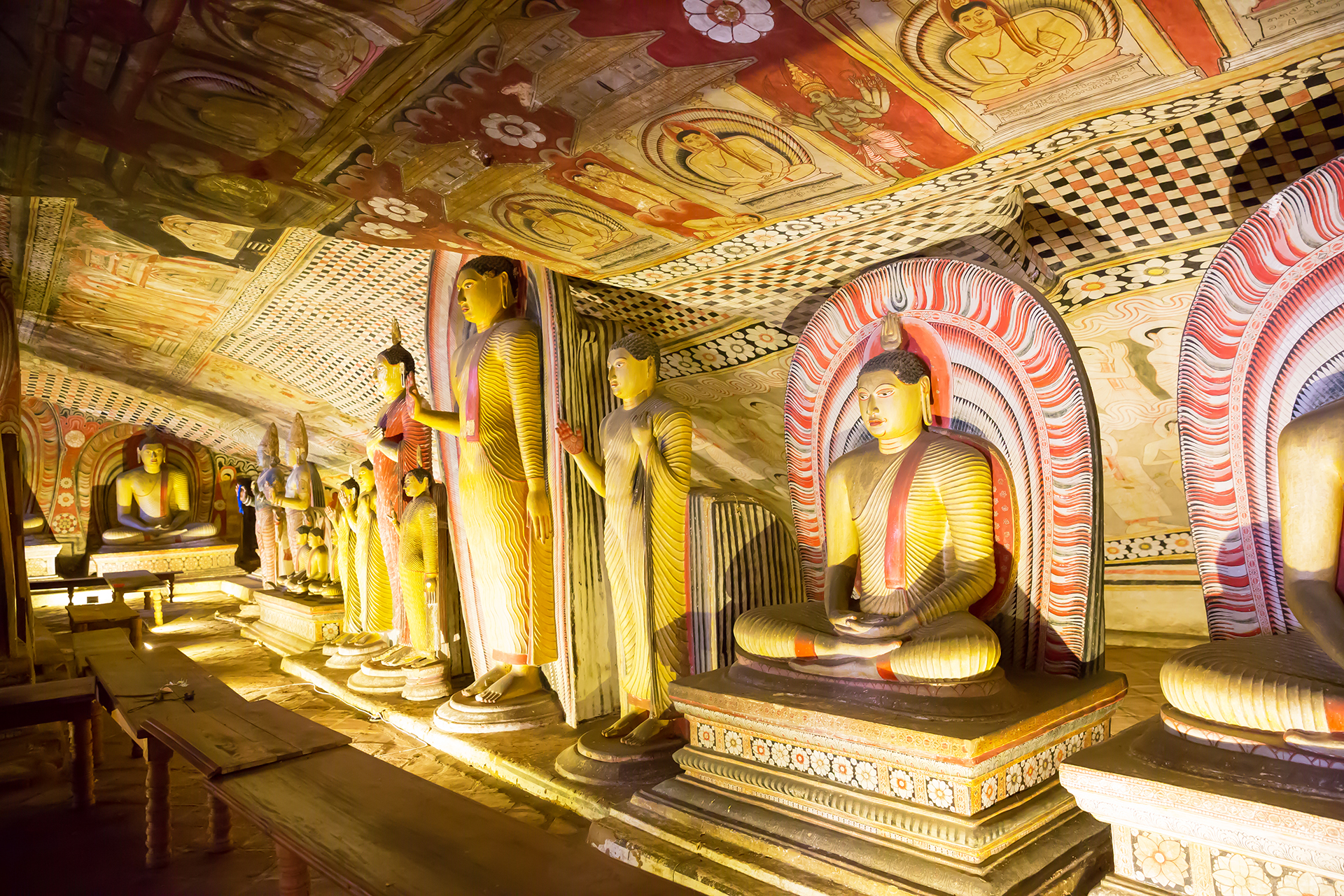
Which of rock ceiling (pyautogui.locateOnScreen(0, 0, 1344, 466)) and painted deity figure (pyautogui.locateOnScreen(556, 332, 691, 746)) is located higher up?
rock ceiling (pyautogui.locateOnScreen(0, 0, 1344, 466))

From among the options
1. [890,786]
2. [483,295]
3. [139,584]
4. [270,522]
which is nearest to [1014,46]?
[890,786]

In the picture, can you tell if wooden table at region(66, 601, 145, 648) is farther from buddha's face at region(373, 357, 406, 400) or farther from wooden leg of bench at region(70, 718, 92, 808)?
buddha's face at region(373, 357, 406, 400)

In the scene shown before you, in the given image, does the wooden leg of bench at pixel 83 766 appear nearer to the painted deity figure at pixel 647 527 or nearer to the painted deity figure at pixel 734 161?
the painted deity figure at pixel 647 527

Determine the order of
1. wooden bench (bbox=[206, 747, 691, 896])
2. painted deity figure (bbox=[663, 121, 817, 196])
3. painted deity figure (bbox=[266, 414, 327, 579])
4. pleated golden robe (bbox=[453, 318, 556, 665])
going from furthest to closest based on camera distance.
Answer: painted deity figure (bbox=[266, 414, 327, 579]), pleated golden robe (bbox=[453, 318, 556, 665]), painted deity figure (bbox=[663, 121, 817, 196]), wooden bench (bbox=[206, 747, 691, 896])

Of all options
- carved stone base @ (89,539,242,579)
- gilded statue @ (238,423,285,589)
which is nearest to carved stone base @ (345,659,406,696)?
gilded statue @ (238,423,285,589)

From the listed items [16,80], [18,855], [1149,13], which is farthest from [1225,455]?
[18,855]

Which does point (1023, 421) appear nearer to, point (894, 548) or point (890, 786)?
point (894, 548)

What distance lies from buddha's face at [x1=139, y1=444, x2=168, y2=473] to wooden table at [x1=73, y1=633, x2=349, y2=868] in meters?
11.4

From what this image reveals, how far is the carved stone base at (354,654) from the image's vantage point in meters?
5.88

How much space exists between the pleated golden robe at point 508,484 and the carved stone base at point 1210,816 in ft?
9.27

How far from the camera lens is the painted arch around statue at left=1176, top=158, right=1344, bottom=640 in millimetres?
2361

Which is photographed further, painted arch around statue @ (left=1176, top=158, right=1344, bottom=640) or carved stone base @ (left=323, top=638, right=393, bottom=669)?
carved stone base @ (left=323, top=638, right=393, bottom=669)

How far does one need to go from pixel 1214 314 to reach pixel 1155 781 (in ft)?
4.56

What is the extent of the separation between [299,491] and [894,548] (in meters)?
6.91
